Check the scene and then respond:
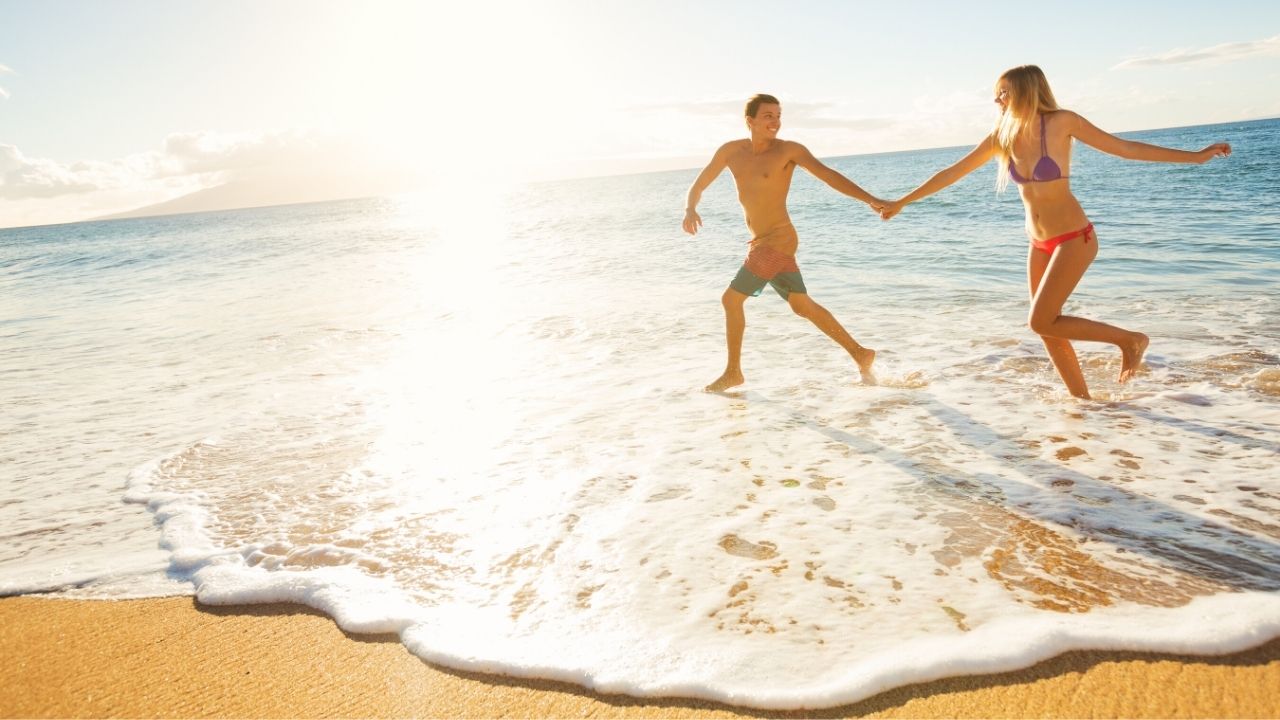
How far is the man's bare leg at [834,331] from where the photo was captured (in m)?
5.38

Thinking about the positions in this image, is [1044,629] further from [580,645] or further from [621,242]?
[621,242]

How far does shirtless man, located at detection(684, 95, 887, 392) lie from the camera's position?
5.18 meters

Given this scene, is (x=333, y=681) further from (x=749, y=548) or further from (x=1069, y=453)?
(x=1069, y=453)

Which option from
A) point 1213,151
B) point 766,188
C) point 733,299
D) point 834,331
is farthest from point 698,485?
point 1213,151

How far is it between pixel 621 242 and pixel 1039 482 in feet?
53.6

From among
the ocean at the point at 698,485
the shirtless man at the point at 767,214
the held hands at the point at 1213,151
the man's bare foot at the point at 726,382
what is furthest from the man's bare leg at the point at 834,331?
the held hands at the point at 1213,151

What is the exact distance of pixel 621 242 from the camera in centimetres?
1923

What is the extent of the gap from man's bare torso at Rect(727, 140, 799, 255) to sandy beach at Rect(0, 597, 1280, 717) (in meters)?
3.50

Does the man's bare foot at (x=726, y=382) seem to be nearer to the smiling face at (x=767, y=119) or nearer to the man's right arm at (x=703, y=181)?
the man's right arm at (x=703, y=181)

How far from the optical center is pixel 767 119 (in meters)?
5.07

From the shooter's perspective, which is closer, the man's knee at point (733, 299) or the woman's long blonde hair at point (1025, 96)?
the woman's long blonde hair at point (1025, 96)

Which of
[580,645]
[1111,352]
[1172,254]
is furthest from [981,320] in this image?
[580,645]

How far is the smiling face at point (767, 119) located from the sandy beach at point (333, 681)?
151 inches

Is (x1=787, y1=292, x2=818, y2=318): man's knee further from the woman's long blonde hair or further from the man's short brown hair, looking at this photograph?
the woman's long blonde hair
